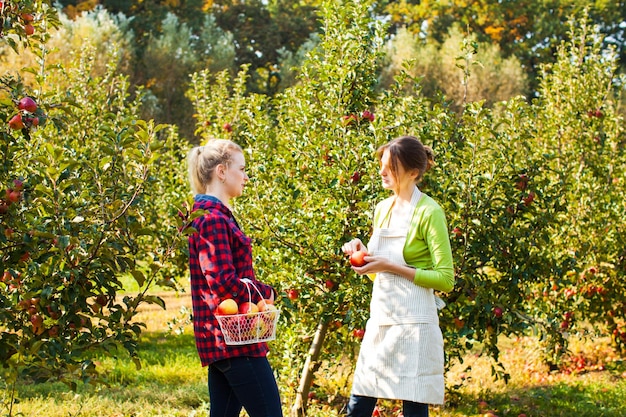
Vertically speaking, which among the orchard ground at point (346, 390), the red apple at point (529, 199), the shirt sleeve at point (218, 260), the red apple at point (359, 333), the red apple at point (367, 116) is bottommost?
the orchard ground at point (346, 390)

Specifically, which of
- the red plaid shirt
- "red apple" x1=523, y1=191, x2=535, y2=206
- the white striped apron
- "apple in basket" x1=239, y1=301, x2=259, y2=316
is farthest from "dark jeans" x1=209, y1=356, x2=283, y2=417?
"red apple" x1=523, y1=191, x2=535, y2=206

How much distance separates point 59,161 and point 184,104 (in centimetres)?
1710

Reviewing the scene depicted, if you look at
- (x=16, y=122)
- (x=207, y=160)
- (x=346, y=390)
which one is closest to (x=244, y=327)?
(x=207, y=160)

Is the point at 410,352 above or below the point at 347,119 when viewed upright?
below

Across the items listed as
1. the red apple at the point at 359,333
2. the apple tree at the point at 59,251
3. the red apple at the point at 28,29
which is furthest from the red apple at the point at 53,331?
the red apple at the point at 359,333

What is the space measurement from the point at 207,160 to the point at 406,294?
0.93 m

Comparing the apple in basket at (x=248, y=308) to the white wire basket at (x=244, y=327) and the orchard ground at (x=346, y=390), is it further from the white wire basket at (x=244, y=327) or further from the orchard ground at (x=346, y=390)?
the orchard ground at (x=346, y=390)

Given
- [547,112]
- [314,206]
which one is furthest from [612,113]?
[314,206]

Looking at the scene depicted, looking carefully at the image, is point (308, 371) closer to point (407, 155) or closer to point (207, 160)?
point (407, 155)

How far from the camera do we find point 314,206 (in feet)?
13.8

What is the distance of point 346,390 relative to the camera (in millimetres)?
5223

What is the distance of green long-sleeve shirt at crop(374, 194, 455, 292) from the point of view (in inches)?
111

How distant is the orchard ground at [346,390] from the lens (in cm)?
476

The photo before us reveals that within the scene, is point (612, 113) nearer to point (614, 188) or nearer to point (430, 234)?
point (614, 188)
